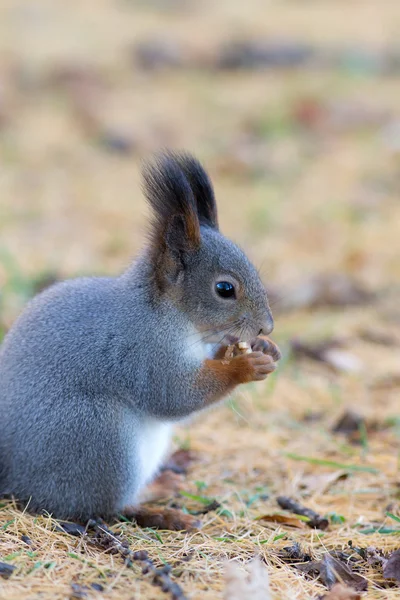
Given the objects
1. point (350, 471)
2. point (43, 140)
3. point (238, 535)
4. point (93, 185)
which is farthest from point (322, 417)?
point (43, 140)

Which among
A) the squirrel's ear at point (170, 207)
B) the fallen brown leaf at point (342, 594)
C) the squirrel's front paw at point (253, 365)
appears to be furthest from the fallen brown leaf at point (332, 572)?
the squirrel's ear at point (170, 207)

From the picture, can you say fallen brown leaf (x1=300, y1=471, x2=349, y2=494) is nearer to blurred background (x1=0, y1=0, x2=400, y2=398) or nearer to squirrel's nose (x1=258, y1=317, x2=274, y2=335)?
squirrel's nose (x1=258, y1=317, x2=274, y2=335)

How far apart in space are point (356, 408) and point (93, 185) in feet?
12.0

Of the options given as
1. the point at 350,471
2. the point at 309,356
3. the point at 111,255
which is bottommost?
the point at 350,471

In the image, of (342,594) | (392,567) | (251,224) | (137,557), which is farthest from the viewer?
(251,224)

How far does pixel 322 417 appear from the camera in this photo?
3.57 meters

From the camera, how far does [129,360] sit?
2479 millimetres

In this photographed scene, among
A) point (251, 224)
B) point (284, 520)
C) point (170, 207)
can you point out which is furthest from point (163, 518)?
point (251, 224)

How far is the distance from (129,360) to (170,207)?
473mm

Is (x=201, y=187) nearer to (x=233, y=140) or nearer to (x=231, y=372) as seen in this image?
(x=231, y=372)

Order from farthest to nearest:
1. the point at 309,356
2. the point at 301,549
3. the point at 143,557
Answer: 1. the point at 309,356
2. the point at 301,549
3. the point at 143,557

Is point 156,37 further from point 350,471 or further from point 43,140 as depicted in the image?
point 350,471

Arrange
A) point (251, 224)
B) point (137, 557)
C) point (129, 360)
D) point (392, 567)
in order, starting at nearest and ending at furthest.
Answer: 1. point (137, 557)
2. point (392, 567)
3. point (129, 360)
4. point (251, 224)

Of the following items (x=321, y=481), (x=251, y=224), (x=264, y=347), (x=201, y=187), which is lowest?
(x=321, y=481)
